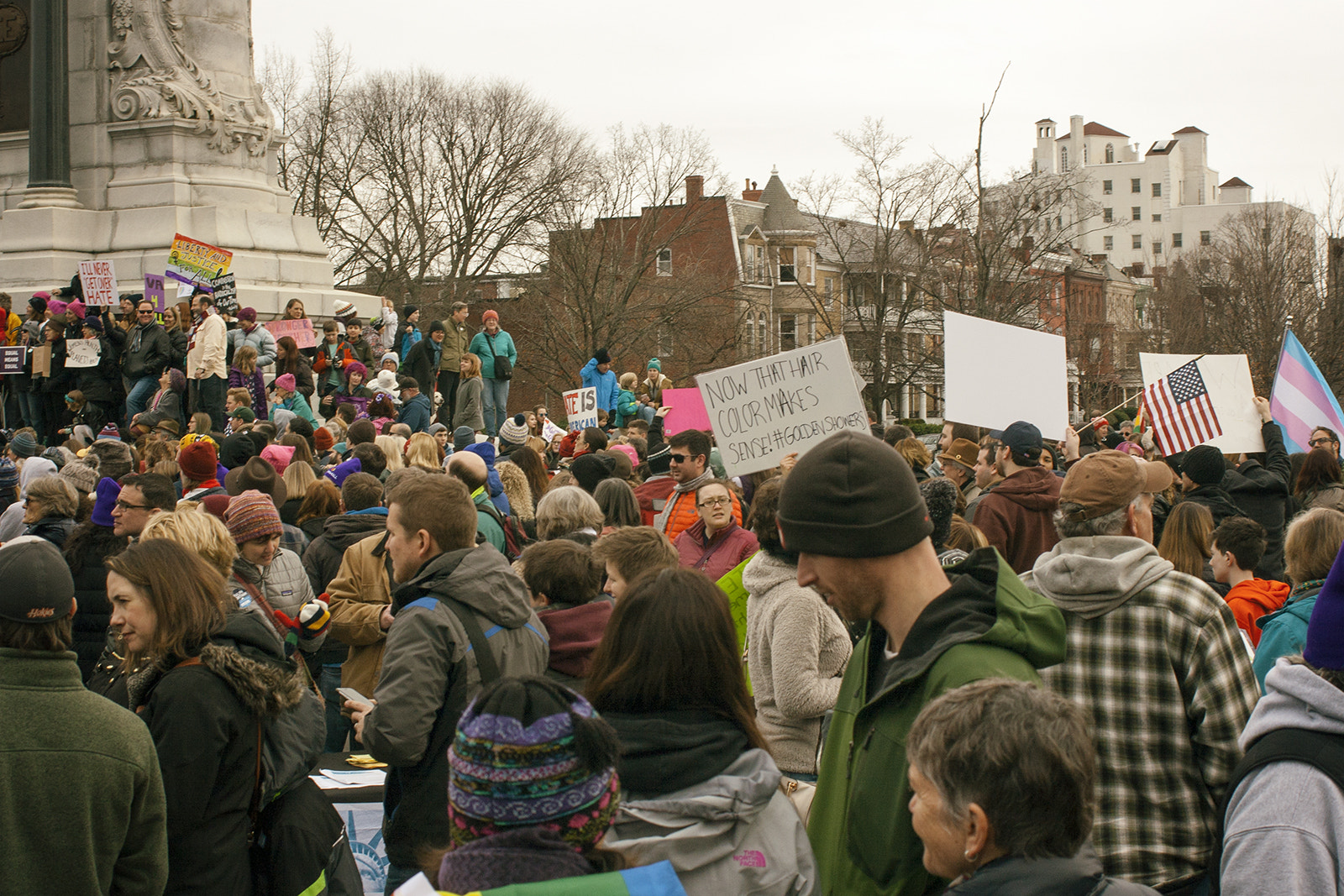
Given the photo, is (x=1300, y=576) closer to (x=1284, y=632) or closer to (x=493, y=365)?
(x=1284, y=632)

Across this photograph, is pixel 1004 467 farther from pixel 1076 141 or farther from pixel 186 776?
pixel 1076 141

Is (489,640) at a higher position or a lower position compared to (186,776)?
higher

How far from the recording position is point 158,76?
2003 centimetres

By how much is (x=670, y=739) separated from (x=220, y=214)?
18427 millimetres

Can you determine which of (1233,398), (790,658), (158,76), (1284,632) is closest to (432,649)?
(790,658)

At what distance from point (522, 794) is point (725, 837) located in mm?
970

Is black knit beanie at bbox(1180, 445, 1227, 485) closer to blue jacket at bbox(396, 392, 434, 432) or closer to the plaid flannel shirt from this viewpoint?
the plaid flannel shirt

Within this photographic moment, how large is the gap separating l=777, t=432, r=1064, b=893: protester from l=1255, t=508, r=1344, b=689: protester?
2.28 metres

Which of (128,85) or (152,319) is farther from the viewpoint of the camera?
(128,85)

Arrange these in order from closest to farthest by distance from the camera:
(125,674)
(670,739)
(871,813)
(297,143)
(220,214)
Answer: (871,813)
(670,739)
(125,674)
(220,214)
(297,143)

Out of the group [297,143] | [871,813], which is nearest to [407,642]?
[871,813]

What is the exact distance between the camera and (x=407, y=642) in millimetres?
3988

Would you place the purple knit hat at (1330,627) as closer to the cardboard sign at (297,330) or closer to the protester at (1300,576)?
the protester at (1300,576)

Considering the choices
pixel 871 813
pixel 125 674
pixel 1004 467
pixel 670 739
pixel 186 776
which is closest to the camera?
pixel 871 813
